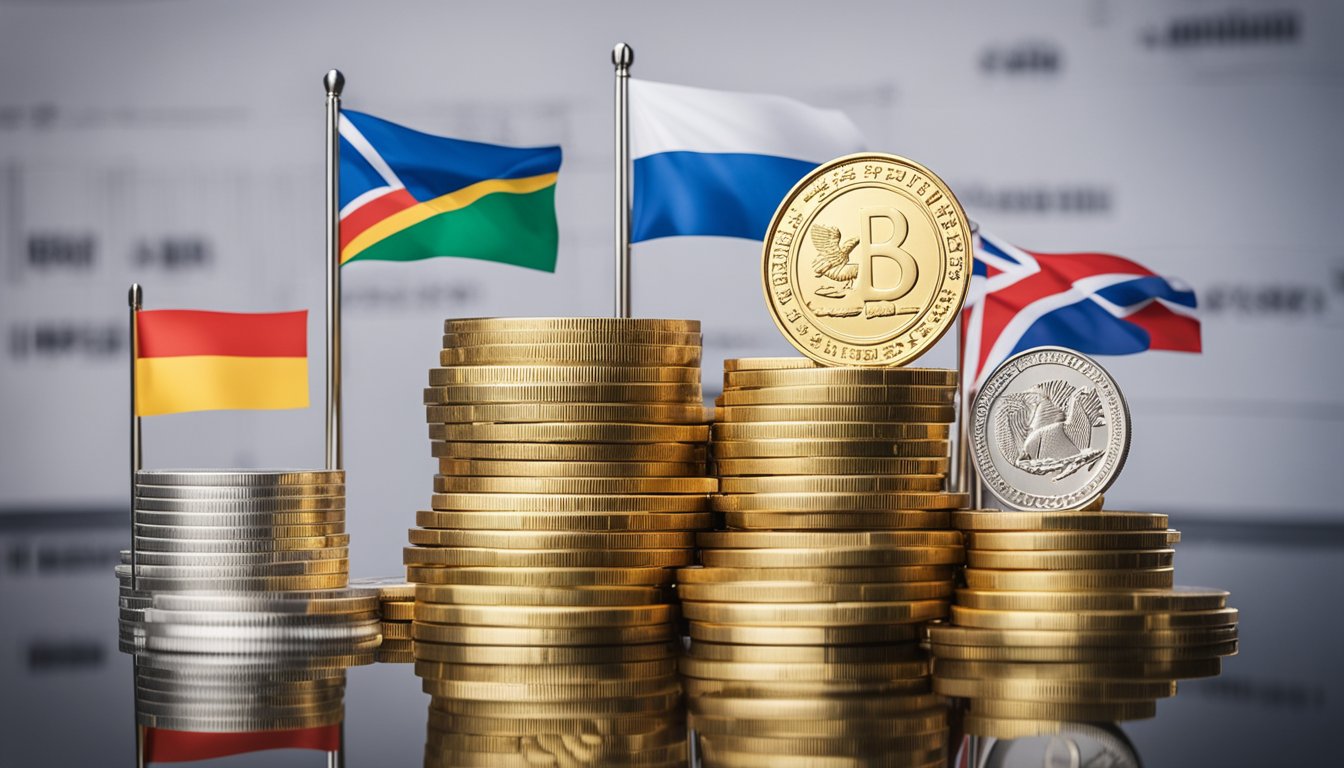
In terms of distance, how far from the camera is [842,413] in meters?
4.52

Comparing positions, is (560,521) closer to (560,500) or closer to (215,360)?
(560,500)

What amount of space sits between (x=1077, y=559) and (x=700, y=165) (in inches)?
75.3

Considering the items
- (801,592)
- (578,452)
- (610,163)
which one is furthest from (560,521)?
(610,163)

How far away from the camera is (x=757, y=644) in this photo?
443cm

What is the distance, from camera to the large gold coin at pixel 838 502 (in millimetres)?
4500

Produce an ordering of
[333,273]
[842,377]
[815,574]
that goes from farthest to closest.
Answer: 1. [333,273]
2. [842,377]
3. [815,574]

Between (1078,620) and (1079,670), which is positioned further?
(1078,620)

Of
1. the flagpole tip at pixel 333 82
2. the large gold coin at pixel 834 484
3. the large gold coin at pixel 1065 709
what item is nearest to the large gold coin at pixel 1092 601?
the large gold coin at pixel 834 484

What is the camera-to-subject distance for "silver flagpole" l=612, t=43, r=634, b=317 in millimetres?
5402

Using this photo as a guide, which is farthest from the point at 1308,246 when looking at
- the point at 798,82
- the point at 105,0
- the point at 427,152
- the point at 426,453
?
the point at 105,0

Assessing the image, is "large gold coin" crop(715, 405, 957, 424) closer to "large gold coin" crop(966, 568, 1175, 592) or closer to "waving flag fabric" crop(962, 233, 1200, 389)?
"large gold coin" crop(966, 568, 1175, 592)

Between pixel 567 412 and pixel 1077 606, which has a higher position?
pixel 567 412

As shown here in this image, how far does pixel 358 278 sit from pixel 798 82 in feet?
8.41

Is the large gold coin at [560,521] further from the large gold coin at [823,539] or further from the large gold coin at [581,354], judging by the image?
the large gold coin at [581,354]
